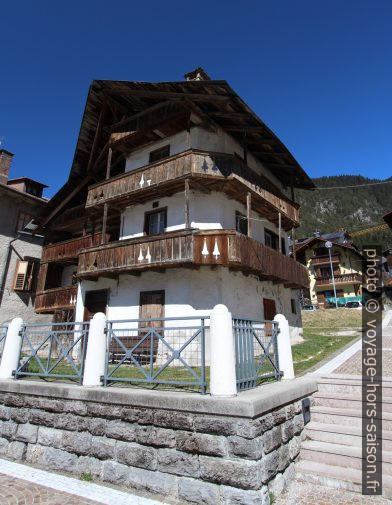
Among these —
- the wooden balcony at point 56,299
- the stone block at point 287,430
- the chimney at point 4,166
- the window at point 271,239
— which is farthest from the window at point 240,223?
the chimney at point 4,166

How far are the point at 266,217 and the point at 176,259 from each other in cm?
743

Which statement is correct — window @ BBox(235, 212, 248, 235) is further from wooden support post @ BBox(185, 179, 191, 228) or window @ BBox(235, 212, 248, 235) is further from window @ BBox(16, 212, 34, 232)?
window @ BBox(16, 212, 34, 232)

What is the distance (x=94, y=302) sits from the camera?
53.0 ft

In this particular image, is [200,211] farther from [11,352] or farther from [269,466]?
[269,466]

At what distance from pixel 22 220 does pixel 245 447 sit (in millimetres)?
22113

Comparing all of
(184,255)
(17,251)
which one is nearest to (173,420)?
(184,255)

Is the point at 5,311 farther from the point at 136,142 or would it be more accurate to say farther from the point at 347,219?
the point at 347,219

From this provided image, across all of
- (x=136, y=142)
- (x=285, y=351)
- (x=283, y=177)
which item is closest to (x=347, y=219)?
(x=283, y=177)

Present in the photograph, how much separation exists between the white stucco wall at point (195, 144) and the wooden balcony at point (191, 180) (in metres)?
1.14

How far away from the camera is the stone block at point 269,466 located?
4.22 m

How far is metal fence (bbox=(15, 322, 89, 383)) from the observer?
634 cm

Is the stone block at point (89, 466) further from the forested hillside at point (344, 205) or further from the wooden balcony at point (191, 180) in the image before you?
the forested hillside at point (344, 205)

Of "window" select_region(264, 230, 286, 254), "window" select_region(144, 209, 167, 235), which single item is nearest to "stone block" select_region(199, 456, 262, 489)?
"window" select_region(144, 209, 167, 235)

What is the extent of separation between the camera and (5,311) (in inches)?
783
